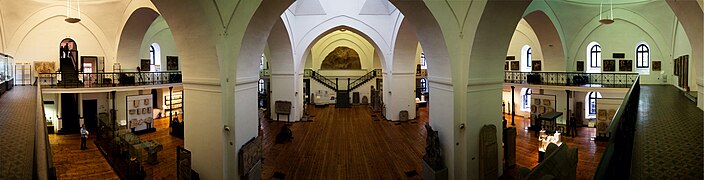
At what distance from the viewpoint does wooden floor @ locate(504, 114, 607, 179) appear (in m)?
10.9

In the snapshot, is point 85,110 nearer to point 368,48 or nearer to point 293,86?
point 293,86

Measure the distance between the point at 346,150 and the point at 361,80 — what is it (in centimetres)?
2010

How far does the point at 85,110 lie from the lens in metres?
18.0

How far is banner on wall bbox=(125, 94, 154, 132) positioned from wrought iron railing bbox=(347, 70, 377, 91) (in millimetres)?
16684

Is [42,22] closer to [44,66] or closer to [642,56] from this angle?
[44,66]

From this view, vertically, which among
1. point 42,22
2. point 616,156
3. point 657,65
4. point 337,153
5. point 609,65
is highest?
point 42,22

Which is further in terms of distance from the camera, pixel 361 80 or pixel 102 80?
pixel 361 80

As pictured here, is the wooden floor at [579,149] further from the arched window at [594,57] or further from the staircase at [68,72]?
the staircase at [68,72]

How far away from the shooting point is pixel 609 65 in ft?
61.0

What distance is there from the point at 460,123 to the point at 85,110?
1900 centimetres

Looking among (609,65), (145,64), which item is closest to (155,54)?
(145,64)

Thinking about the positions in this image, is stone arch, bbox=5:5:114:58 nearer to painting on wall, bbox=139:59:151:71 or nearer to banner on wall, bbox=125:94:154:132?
banner on wall, bbox=125:94:154:132

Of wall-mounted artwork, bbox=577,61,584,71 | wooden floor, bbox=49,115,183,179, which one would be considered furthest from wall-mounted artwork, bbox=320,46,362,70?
wall-mounted artwork, bbox=577,61,584,71

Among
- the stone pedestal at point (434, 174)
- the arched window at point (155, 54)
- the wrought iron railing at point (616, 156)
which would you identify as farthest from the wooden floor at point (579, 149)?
the arched window at point (155, 54)
